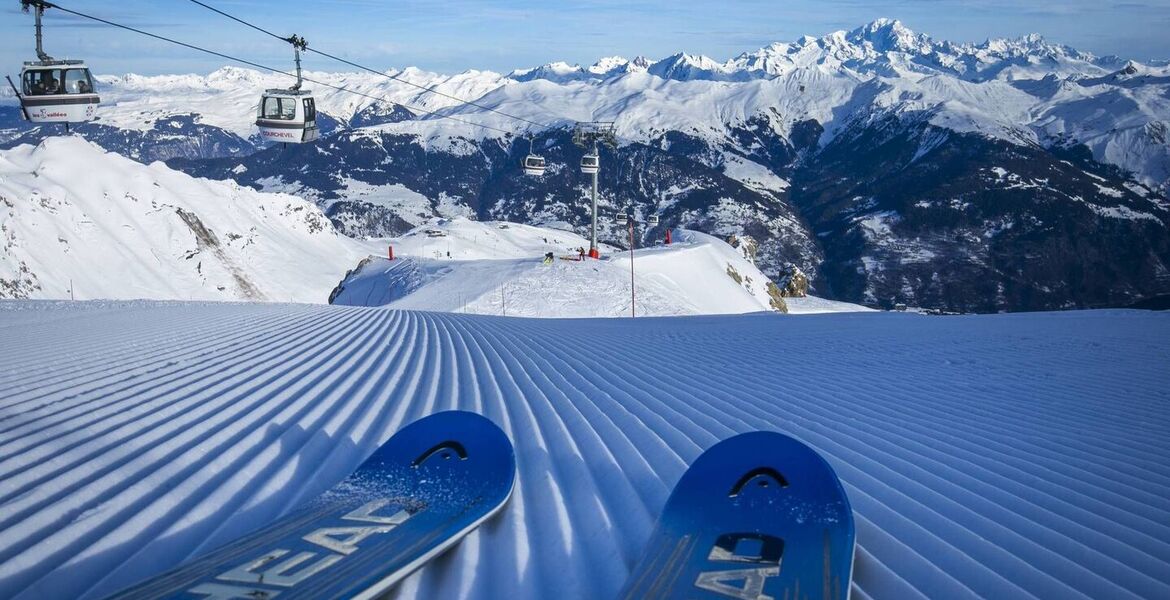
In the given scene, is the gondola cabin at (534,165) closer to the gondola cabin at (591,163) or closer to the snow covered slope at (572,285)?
the gondola cabin at (591,163)

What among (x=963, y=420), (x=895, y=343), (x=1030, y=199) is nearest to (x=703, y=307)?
(x=895, y=343)

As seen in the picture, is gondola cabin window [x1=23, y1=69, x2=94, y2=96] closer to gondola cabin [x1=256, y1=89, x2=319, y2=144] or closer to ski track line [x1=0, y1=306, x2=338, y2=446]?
gondola cabin [x1=256, y1=89, x2=319, y2=144]

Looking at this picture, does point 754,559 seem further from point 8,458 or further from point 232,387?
point 232,387

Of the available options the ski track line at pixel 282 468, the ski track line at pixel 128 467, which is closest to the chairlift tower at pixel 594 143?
A: the ski track line at pixel 282 468

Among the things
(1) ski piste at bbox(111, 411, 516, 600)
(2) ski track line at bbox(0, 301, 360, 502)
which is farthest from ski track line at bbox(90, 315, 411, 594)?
(2) ski track line at bbox(0, 301, 360, 502)

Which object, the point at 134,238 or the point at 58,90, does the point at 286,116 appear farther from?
the point at 134,238

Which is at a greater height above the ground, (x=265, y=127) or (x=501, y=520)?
(x=265, y=127)
